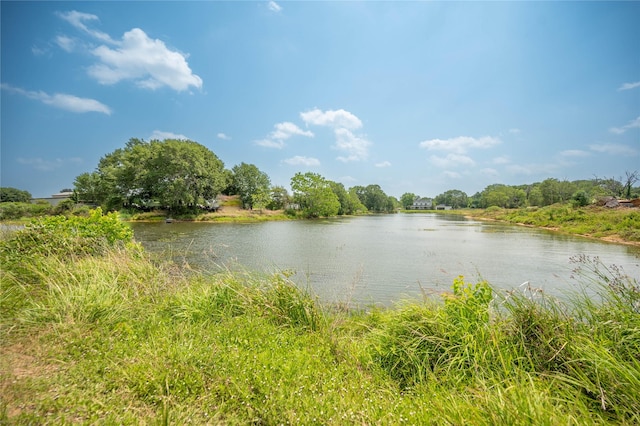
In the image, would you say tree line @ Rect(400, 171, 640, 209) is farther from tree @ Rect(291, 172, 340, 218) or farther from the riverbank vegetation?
tree @ Rect(291, 172, 340, 218)

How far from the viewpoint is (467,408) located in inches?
92.1

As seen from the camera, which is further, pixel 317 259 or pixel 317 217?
pixel 317 217

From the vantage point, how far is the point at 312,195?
5762 cm

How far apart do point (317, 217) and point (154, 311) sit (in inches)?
2133

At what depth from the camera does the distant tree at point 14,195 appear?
55.6 m

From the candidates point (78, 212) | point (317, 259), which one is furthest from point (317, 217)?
point (317, 259)

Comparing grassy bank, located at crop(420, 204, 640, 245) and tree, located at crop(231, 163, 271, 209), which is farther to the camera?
tree, located at crop(231, 163, 271, 209)

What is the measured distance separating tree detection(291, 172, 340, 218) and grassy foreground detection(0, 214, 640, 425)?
51.9 metres

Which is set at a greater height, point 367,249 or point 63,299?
point 63,299

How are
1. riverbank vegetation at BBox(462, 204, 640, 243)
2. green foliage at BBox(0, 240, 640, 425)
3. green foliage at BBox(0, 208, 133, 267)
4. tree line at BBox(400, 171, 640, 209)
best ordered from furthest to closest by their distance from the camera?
tree line at BBox(400, 171, 640, 209) < riverbank vegetation at BBox(462, 204, 640, 243) < green foliage at BBox(0, 208, 133, 267) < green foliage at BBox(0, 240, 640, 425)

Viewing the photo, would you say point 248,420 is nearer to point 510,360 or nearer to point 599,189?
point 510,360

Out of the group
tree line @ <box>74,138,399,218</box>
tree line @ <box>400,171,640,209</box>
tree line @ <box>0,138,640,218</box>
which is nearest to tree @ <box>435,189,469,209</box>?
tree line @ <box>400,171,640,209</box>

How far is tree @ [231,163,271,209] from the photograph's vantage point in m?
58.7

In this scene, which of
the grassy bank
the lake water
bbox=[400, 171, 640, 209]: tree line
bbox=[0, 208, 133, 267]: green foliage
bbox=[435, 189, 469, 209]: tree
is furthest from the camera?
bbox=[435, 189, 469, 209]: tree
